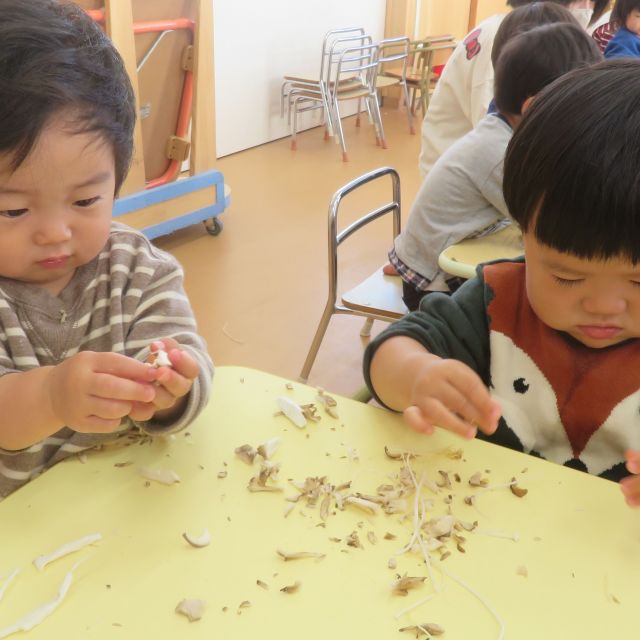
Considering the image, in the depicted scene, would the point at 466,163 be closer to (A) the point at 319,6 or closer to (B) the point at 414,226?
(B) the point at 414,226

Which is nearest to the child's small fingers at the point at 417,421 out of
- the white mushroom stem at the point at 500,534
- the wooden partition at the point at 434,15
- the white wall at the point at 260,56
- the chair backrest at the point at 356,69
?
the white mushroom stem at the point at 500,534

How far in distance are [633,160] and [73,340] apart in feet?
2.24

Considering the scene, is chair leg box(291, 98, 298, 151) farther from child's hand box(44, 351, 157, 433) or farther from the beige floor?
child's hand box(44, 351, 157, 433)

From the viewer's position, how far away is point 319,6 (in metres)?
5.90

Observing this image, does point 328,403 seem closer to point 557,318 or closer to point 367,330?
point 557,318

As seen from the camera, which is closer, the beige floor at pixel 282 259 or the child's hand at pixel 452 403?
the child's hand at pixel 452 403

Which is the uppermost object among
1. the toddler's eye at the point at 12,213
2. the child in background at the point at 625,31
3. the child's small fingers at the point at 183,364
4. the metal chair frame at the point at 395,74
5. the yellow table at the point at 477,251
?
the child in background at the point at 625,31

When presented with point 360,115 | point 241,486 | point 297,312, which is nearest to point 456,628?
point 241,486

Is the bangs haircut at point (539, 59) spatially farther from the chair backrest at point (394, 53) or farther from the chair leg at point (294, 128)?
the chair backrest at point (394, 53)

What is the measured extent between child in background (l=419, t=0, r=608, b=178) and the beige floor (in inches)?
30.5

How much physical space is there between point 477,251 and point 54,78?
117 centimetres

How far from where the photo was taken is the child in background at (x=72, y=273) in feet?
2.42

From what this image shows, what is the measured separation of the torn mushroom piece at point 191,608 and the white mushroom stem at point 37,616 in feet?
0.34

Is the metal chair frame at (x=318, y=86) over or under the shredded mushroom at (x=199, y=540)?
under
